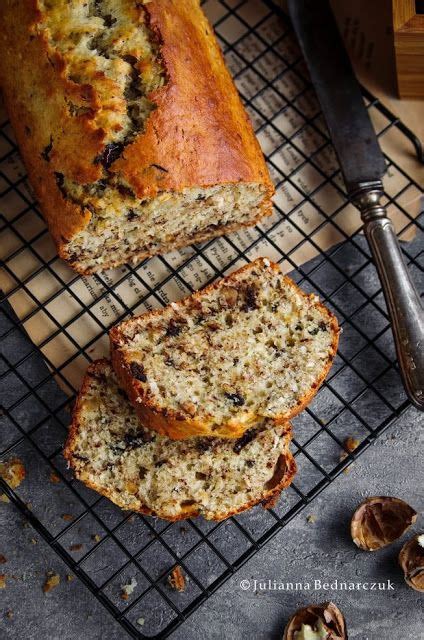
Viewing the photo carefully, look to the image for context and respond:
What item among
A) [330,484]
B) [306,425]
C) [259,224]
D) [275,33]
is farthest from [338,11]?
[330,484]

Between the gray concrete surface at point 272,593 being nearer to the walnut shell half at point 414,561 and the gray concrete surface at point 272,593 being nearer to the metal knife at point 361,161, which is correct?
the walnut shell half at point 414,561

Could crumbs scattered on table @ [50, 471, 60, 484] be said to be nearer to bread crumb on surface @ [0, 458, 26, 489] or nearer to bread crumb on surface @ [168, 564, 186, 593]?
bread crumb on surface @ [0, 458, 26, 489]

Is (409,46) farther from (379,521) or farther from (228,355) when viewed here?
(379,521)

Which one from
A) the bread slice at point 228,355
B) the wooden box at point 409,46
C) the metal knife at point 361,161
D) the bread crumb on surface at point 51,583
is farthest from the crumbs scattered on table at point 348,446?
the wooden box at point 409,46

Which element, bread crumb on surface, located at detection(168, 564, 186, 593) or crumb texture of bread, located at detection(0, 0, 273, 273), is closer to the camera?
crumb texture of bread, located at detection(0, 0, 273, 273)

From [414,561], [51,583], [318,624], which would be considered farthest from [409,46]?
[51,583]

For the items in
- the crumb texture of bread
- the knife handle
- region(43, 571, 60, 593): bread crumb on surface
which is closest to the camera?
the crumb texture of bread

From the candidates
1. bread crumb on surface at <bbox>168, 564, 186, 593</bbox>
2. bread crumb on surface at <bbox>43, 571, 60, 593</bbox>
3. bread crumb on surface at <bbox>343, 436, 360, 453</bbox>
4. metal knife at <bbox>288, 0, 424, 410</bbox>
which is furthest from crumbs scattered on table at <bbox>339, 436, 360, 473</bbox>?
bread crumb on surface at <bbox>43, 571, 60, 593</bbox>
